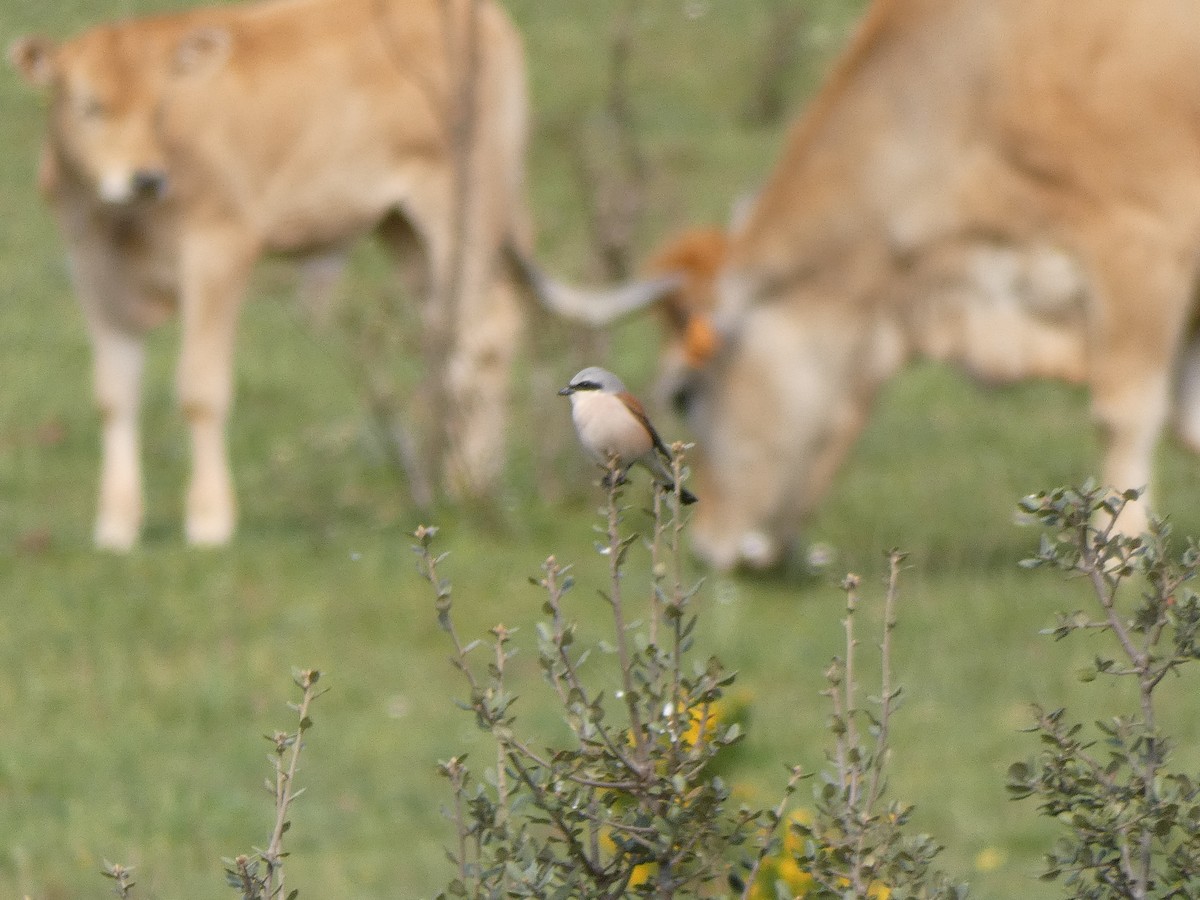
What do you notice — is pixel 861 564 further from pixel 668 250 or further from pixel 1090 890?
pixel 1090 890

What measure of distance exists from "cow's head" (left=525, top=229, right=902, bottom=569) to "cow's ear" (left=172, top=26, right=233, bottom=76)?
2.05 m

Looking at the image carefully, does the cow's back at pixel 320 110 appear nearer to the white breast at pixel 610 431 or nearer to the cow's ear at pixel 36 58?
the cow's ear at pixel 36 58

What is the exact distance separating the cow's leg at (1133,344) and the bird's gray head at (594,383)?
559 cm

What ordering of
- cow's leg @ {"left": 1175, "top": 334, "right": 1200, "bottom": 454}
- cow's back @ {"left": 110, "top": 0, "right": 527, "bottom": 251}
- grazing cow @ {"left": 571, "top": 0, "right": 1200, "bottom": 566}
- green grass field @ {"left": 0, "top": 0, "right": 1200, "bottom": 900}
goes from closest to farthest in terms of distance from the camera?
green grass field @ {"left": 0, "top": 0, "right": 1200, "bottom": 900}
grazing cow @ {"left": 571, "top": 0, "right": 1200, "bottom": 566}
cow's leg @ {"left": 1175, "top": 334, "right": 1200, "bottom": 454}
cow's back @ {"left": 110, "top": 0, "right": 527, "bottom": 251}

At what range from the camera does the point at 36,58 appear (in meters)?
9.36

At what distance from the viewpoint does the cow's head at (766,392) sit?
9.10 metres

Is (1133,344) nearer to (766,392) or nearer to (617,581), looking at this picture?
(766,392)

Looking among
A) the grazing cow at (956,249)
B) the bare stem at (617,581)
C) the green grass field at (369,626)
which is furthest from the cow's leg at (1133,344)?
the bare stem at (617,581)

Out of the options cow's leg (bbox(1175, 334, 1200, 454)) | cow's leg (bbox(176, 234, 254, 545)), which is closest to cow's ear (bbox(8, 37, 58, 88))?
cow's leg (bbox(176, 234, 254, 545))

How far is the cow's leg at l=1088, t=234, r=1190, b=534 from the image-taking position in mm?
8344

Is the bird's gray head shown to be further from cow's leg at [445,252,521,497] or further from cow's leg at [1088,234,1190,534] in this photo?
cow's leg at [445,252,521,497]

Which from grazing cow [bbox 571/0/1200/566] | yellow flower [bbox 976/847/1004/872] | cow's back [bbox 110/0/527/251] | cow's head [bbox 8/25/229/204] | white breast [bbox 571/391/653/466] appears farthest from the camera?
cow's back [bbox 110/0/527/251]

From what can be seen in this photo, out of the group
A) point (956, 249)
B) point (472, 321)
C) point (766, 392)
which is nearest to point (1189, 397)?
point (956, 249)

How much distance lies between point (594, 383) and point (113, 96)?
6594 millimetres
